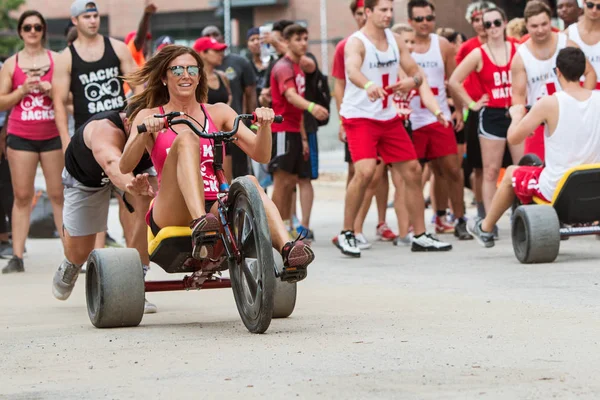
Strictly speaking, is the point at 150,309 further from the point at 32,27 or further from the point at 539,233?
the point at 32,27

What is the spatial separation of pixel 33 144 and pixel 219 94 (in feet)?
7.41

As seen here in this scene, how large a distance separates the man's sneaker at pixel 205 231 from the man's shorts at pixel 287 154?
20.5 feet

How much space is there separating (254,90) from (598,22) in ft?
13.8

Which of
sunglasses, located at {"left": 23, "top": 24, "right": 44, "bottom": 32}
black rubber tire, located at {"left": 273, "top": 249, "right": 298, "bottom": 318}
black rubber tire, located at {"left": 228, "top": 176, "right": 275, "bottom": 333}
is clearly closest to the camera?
black rubber tire, located at {"left": 228, "top": 176, "right": 275, "bottom": 333}

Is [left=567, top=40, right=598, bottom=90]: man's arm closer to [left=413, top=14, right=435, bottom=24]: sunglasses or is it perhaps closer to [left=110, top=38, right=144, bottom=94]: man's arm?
[left=413, top=14, right=435, bottom=24]: sunglasses

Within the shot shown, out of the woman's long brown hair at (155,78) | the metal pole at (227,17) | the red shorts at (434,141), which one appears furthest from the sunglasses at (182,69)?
the metal pole at (227,17)

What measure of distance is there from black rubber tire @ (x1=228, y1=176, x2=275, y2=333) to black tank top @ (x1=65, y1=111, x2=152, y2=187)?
4.93ft

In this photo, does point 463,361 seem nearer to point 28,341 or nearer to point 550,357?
point 550,357

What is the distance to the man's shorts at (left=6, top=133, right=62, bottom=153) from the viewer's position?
11.2 m

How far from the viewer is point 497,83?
1277 cm

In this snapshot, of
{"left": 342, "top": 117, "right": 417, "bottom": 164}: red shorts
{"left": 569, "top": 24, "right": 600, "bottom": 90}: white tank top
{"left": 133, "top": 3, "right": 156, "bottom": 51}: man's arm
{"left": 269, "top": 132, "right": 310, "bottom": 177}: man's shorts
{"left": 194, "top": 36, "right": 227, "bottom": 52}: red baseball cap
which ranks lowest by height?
{"left": 269, "top": 132, "right": 310, "bottom": 177}: man's shorts

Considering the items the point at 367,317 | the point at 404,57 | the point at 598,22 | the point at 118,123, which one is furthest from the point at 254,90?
the point at 367,317

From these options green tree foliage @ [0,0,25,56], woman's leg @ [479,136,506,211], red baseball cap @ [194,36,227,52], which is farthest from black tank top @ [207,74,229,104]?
green tree foliage @ [0,0,25,56]

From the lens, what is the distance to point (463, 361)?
18.3 feet
